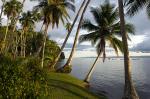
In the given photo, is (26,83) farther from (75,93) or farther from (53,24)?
(53,24)

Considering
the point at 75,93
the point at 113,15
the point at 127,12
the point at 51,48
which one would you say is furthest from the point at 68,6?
the point at 51,48

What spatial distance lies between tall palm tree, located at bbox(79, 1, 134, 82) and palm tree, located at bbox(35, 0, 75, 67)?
5.86 metres

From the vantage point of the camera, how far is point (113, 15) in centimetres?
4012

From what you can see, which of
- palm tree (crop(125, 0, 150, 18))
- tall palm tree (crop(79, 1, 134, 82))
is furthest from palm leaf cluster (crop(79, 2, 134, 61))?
palm tree (crop(125, 0, 150, 18))

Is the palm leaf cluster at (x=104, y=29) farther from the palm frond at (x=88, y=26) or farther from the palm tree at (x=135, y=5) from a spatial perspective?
the palm tree at (x=135, y=5)

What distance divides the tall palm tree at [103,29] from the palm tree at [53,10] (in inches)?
231

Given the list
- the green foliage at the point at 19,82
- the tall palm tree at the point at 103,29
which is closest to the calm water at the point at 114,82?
the tall palm tree at the point at 103,29

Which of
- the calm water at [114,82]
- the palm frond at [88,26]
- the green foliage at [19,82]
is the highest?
the palm frond at [88,26]

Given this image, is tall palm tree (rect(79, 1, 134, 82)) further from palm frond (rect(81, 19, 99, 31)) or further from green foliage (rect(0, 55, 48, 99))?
green foliage (rect(0, 55, 48, 99))

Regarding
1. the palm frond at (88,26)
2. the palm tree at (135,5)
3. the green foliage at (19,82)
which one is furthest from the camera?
the palm frond at (88,26)

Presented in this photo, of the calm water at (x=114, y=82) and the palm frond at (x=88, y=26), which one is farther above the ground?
the palm frond at (x=88, y=26)

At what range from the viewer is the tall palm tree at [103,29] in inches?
1544

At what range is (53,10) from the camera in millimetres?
45062

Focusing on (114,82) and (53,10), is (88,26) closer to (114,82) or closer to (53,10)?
(53,10)
